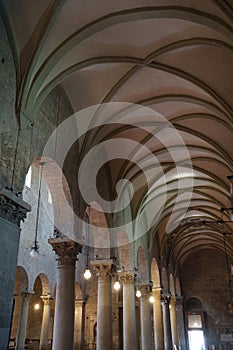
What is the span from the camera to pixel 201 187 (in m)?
18.5

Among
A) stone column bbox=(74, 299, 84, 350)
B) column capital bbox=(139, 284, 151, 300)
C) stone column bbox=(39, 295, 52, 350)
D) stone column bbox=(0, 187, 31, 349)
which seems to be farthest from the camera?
stone column bbox=(74, 299, 84, 350)

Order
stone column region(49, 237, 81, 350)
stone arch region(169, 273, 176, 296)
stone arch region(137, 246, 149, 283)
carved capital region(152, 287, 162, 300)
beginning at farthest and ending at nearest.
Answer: stone arch region(169, 273, 176, 296)
carved capital region(152, 287, 162, 300)
stone arch region(137, 246, 149, 283)
stone column region(49, 237, 81, 350)

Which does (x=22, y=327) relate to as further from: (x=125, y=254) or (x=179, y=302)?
(x=179, y=302)

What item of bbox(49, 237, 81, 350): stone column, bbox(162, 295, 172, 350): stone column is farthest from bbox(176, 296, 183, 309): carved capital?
bbox(49, 237, 81, 350): stone column

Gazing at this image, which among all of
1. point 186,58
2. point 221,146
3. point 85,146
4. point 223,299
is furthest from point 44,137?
point 223,299

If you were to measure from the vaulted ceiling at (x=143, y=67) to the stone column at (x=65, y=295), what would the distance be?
10.6 feet

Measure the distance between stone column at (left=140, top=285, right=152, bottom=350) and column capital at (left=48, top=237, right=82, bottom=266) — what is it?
889 cm

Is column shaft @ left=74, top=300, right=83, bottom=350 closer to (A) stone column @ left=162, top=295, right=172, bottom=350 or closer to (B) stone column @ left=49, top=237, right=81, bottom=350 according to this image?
(A) stone column @ left=162, top=295, right=172, bottom=350

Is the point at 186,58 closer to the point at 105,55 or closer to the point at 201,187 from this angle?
the point at 105,55

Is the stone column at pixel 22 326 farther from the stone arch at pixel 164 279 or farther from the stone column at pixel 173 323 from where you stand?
the stone column at pixel 173 323

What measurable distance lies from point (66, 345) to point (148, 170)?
27.9 feet

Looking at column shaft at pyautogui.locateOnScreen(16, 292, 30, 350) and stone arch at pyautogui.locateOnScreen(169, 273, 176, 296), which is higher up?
stone arch at pyautogui.locateOnScreen(169, 273, 176, 296)

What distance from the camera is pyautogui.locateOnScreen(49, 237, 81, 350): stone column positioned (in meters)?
8.71

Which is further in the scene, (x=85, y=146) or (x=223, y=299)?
(x=223, y=299)
